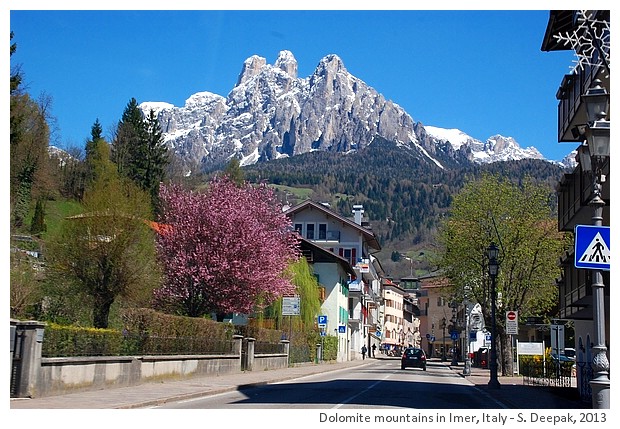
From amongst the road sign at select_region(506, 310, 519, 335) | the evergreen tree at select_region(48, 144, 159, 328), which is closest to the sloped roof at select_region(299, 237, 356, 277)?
the evergreen tree at select_region(48, 144, 159, 328)

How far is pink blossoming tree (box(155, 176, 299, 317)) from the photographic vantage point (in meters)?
41.1

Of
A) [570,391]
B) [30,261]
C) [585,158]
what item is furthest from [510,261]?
[585,158]

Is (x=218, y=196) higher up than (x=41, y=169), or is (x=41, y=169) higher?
(x=41, y=169)

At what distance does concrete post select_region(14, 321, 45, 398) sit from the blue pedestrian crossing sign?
12407mm

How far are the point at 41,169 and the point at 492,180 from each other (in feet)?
121

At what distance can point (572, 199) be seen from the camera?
27.5m

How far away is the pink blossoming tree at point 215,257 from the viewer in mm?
41125

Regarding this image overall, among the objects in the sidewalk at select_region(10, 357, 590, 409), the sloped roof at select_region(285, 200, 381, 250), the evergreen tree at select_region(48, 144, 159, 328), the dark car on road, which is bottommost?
the sidewalk at select_region(10, 357, 590, 409)

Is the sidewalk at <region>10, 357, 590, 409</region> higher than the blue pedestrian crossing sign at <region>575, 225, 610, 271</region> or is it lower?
lower

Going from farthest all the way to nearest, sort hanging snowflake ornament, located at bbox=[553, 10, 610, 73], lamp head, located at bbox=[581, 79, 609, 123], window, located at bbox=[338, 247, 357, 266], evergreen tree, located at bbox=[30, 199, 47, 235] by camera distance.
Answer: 1. window, located at bbox=[338, 247, 357, 266]
2. evergreen tree, located at bbox=[30, 199, 47, 235]
3. lamp head, located at bbox=[581, 79, 609, 123]
4. hanging snowflake ornament, located at bbox=[553, 10, 610, 73]

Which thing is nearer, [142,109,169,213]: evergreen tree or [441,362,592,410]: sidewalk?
[441,362,592,410]: sidewalk

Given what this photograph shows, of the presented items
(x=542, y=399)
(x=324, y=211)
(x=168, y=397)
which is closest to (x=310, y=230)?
(x=324, y=211)

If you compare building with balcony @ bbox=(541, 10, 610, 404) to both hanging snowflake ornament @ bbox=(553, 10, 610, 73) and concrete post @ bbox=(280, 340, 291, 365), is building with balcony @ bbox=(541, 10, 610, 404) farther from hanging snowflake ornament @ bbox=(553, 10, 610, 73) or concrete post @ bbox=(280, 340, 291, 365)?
concrete post @ bbox=(280, 340, 291, 365)
